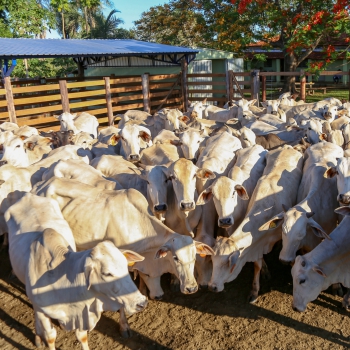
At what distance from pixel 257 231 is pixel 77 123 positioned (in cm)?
720

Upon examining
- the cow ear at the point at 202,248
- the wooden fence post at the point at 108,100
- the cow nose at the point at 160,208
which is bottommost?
the cow ear at the point at 202,248

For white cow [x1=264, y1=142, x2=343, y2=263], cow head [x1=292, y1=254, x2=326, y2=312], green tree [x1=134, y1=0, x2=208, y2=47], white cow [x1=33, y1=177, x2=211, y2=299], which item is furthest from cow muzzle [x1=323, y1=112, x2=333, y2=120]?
green tree [x1=134, y1=0, x2=208, y2=47]

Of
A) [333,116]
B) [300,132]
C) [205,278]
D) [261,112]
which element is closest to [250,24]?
[261,112]

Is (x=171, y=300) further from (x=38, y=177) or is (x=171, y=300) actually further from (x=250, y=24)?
(x=250, y=24)

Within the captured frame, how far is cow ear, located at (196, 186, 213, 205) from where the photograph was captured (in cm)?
576

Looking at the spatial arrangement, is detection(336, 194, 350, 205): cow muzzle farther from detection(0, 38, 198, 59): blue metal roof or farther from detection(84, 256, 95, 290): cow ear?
detection(0, 38, 198, 59): blue metal roof

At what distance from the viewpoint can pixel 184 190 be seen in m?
5.66

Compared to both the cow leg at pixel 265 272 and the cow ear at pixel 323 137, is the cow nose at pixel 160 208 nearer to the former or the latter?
the cow leg at pixel 265 272

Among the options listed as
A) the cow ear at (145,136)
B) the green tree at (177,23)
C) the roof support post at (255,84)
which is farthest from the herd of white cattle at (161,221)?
the green tree at (177,23)

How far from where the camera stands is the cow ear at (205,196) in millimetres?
5758

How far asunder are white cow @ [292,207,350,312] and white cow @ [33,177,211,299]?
3.65ft

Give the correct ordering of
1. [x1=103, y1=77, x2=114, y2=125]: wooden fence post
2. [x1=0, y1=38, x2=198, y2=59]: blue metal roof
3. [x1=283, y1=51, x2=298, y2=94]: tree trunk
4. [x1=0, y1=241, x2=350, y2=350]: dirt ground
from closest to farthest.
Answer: [x1=0, y1=241, x2=350, y2=350]: dirt ground
[x1=0, y1=38, x2=198, y2=59]: blue metal roof
[x1=103, y1=77, x2=114, y2=125]: wooden fence post
[x1=283, y1=51, x2=298, y2=94]: tree trunk

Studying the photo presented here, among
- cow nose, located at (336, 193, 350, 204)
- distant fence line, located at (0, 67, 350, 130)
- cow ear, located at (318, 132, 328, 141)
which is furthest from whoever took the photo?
distant fence line, located at (0, 67, 350, 130)

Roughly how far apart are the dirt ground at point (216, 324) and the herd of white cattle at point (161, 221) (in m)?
0.19
